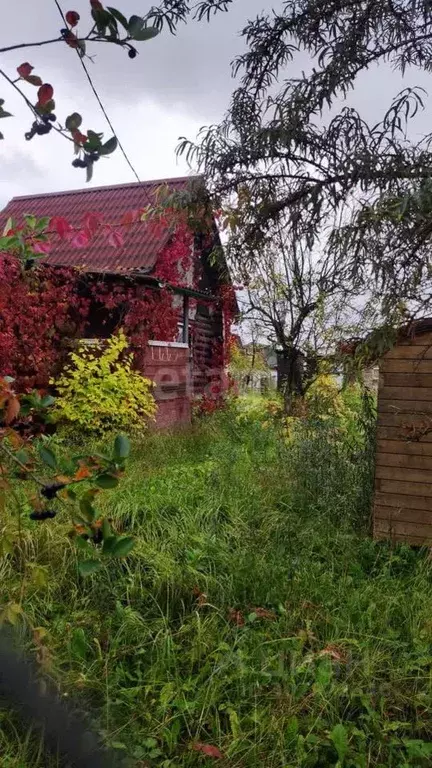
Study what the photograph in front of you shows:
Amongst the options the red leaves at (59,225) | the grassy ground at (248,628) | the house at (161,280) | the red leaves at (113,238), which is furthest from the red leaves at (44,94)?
the house at (161,280)

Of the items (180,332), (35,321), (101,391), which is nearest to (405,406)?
(101,391)

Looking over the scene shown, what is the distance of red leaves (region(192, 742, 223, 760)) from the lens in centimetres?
228

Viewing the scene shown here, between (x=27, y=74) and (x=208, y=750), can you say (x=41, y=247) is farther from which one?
(x=208, y=750)

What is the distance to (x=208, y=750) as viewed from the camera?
7.52 feet

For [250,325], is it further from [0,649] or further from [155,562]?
[0,649]

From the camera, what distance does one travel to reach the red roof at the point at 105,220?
10055 millimetres

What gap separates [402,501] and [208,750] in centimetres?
244

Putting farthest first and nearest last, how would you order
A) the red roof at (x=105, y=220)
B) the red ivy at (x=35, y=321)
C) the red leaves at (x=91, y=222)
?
1. the red roof at (x=105, y=220)
2. the red ivy at (x=35, y=321)
3. the red leaves at (x=91, y=222)

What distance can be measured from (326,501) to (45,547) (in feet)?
6.60

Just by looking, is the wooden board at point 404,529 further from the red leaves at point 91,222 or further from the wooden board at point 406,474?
the red leaves at point 91,222

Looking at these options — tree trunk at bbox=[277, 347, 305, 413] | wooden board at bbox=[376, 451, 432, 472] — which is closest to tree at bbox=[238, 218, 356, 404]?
tree trunk at bbox=[277, 347, 305, 413]

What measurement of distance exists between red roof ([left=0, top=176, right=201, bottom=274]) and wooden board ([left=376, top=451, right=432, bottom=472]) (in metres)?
4.97

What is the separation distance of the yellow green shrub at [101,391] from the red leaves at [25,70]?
6.31m

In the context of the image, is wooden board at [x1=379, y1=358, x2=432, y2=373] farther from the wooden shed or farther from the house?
the house
